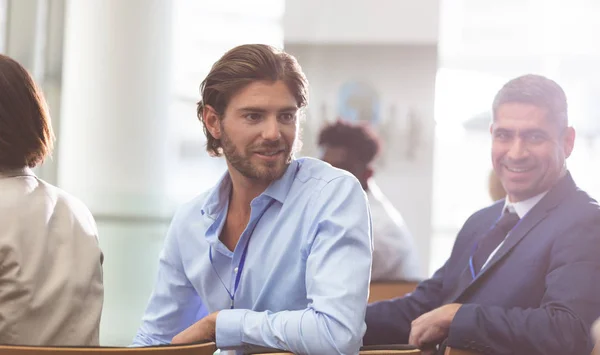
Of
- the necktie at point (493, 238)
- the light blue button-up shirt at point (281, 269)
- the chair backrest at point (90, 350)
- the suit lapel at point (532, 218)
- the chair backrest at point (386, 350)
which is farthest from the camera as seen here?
the necktie at point (493, 238)

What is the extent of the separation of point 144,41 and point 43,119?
3.93 metres

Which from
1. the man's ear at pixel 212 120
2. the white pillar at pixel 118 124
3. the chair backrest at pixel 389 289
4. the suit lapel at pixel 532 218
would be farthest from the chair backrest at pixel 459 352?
the white pillar at pixel 118 124

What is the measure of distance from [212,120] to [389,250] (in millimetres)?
1583

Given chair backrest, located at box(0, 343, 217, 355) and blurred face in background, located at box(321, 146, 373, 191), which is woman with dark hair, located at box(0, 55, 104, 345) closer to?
chair backrest, located at box(0, 343, 217, 355)

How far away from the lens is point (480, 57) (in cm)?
615

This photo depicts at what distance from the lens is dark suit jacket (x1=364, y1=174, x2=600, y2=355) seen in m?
2.56

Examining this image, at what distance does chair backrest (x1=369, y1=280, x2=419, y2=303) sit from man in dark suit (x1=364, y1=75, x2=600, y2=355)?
22 centimetres

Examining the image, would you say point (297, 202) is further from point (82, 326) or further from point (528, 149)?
point (528, 149)

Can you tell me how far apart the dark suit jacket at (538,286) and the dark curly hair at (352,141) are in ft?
4.42

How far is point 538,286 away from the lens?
270cm

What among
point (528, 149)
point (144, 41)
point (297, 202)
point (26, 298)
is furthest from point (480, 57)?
point (26, 298)

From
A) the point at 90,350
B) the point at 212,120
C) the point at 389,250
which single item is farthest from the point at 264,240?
the point at 389,250

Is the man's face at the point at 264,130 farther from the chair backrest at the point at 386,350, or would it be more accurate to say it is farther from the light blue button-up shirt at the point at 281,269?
the chair backrest at the point at 386,350

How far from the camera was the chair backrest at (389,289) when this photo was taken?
3289 mm
